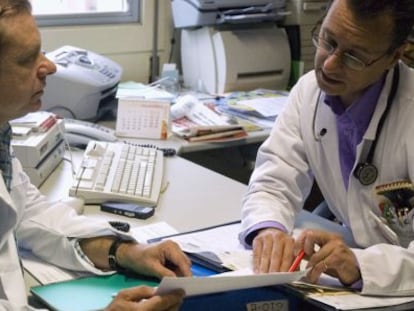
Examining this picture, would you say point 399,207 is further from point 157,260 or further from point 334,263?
point 157,260

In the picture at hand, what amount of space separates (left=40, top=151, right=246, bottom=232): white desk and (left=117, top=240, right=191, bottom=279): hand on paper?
250 millimetres

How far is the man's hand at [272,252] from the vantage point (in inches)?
54.0

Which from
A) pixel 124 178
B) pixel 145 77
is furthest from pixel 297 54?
pixel 124 178

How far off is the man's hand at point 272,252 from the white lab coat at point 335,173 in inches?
2.9

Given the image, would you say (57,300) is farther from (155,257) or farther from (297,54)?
(297,54)

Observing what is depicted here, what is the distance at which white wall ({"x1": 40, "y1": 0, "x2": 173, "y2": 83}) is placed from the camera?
2764 mm

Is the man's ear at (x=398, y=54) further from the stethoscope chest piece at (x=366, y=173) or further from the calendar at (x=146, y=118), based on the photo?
the calendar at (x=146, y=118)

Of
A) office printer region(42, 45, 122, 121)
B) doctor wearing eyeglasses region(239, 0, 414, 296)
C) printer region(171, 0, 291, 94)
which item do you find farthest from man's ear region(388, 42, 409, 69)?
printer region(171, 0, 291, 94)

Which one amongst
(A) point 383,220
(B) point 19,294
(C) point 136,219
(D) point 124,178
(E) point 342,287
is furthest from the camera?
(D) point 124,178

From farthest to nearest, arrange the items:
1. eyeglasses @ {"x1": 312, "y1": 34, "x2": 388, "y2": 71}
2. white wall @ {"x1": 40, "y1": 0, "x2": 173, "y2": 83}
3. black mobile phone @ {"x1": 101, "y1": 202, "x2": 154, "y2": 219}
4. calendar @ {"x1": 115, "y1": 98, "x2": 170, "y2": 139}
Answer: white wall @ {"x1": 40, "y1": 0, "x2": 173, "y2": 83} < calendar @ {"x1": 115, "y1": 98, "x2": 170, "y2": 139} < black mobile phone @ {"x1": 101, "y1": 202, "x2": 154, "y2": 219} < eyeglasses @ {"x1": 312, "y1": 34, "x2": 388, "y2": 71}

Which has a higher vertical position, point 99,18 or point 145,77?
point 99,18

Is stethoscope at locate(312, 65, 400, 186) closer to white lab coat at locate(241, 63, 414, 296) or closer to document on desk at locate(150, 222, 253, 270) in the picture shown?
white lab coat at locate(241, 63, 414, 296)

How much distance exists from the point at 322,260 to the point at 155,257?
331mm

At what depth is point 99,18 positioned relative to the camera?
9.54 ft
